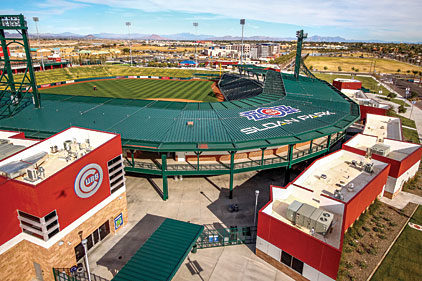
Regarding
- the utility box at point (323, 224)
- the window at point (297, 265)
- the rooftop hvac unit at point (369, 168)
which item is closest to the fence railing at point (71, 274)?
the window at point (297, 265)

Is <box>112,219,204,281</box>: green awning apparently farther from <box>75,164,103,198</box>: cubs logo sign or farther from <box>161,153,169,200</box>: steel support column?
<box>161,153,169,200</box>: steel support column

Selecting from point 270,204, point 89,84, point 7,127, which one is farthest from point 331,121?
point 89,84

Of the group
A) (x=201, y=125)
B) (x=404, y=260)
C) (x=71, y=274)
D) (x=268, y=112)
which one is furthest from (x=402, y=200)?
(x=71, y=274)

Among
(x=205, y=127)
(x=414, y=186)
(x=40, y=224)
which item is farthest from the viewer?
(x=414, y=186)

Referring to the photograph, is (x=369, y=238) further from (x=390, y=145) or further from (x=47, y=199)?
(x=47, y=199)

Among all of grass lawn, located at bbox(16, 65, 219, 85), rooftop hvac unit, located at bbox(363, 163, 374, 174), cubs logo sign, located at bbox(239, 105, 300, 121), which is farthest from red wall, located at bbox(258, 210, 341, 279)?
grass lawn, located at bbox(16, 65, 219, 85)

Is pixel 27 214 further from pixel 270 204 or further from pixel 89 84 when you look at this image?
pixel 89 84

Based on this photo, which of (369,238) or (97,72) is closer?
(369,238)
